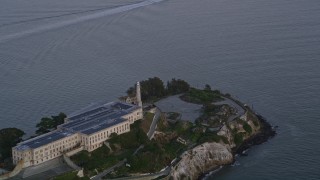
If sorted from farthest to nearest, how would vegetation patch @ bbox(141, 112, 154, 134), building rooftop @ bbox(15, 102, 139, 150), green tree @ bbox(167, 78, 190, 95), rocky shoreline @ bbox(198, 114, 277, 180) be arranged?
green tree @ bbox(167, 78, 190, 95) → rocky shoreline @ bbox(198, 114, 277, 180) → vegetation patch @ bbox(141, 112, 154, 134) → building rooftop @ bbox(15, 102, 139, 150)

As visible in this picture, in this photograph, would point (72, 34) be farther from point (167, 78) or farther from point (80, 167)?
point (80, 167)

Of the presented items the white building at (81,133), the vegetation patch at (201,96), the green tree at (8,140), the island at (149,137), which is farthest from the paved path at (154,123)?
the green tree at (8,140)

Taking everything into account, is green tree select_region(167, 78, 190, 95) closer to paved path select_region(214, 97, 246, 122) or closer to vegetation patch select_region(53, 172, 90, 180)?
paved path select_region(214, 97, 246, 122)

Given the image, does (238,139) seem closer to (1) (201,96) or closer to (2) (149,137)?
(1) (201,96)

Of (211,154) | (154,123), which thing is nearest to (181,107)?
(154,123)

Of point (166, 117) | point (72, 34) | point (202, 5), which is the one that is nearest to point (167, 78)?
point (166, 117)

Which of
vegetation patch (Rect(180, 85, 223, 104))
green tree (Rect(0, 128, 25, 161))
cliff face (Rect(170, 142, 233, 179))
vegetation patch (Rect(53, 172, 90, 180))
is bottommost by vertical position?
cliff face (Rect(170, 142, 233, 179))

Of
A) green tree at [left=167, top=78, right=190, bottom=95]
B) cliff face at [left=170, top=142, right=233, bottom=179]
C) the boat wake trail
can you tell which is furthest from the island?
the boat wake trail

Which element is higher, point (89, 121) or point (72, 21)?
point (72, 21)
